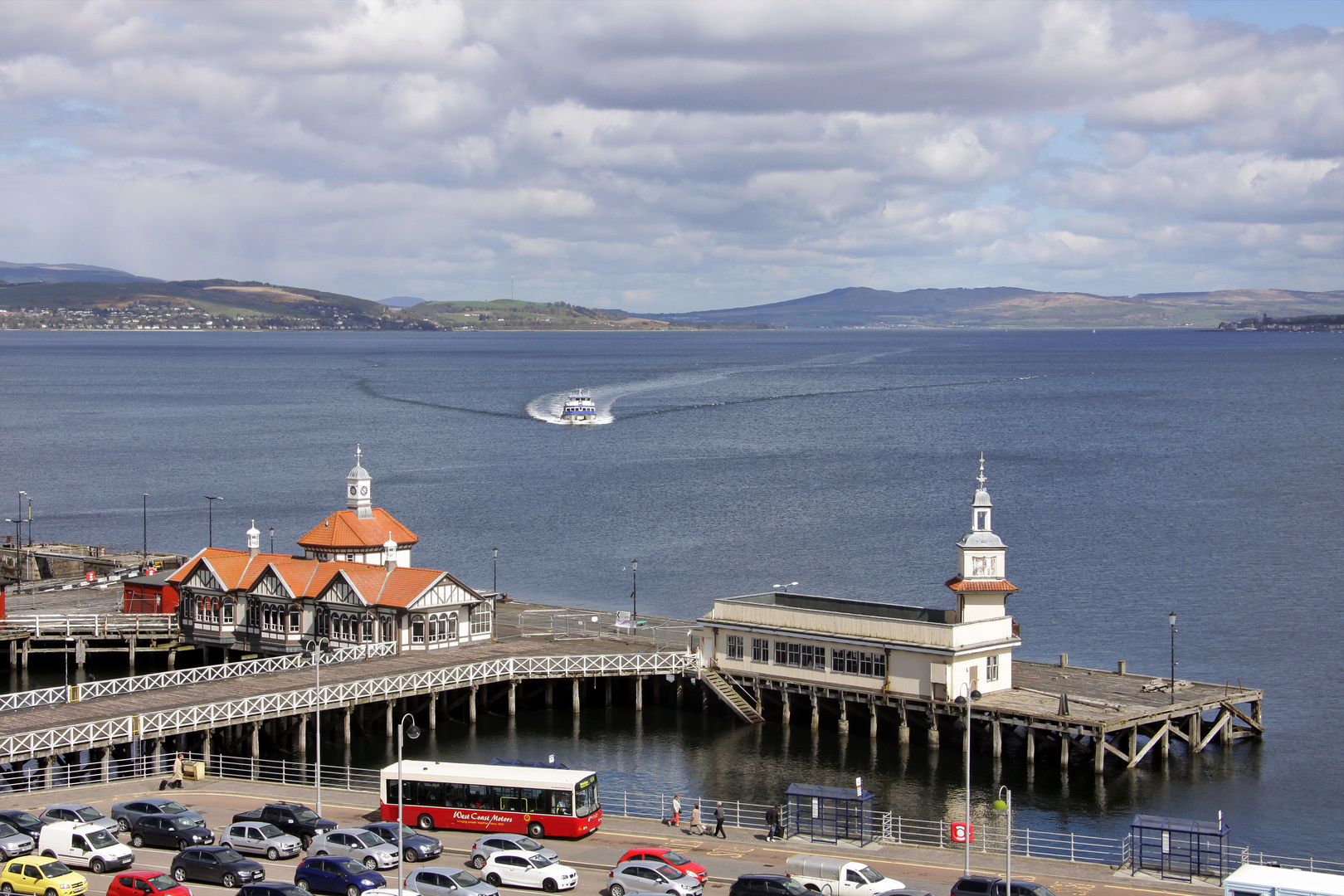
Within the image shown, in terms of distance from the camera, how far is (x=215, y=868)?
1599 inches

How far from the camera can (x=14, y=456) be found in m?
167

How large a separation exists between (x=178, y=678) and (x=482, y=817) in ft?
80.8

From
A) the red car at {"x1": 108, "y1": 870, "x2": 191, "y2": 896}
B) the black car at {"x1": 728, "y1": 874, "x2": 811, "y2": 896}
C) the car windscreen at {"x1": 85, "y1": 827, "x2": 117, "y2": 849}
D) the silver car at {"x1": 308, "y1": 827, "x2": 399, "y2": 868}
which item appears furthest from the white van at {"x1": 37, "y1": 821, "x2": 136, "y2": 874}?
the black car at {"x1": 728, "y1": 874, "x2": 811, "y2": 896}

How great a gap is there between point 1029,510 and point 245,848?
305 ft

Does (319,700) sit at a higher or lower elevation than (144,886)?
higher

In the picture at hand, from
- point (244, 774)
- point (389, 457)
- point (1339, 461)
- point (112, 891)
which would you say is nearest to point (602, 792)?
point (244, 774)

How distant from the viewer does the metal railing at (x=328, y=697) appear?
182ft

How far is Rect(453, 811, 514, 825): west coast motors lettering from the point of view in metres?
47.9

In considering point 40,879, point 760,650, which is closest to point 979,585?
point 760,650

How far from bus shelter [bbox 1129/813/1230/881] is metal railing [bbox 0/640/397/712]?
37109 mm

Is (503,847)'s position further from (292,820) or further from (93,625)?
(93,625)

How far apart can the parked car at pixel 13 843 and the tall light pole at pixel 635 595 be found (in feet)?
123

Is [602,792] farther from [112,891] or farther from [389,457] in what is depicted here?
[389,457]

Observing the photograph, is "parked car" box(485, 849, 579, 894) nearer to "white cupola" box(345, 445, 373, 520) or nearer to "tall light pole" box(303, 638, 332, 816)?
"tall light pole" box(303, 638, 332, 816)
